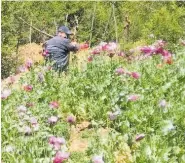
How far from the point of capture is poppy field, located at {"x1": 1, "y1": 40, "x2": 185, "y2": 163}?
4426 mm

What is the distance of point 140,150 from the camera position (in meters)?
4.62

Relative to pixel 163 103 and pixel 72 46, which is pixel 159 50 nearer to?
pixel 163 103

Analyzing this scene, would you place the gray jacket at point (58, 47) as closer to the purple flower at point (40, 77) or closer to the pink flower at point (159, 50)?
the purple flower at point (40, 77)

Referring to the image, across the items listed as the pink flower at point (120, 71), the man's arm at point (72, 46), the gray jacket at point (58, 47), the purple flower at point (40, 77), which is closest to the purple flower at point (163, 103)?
the pink flower at point (120, 71)

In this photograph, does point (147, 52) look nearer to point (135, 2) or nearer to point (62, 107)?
point (62, 107)

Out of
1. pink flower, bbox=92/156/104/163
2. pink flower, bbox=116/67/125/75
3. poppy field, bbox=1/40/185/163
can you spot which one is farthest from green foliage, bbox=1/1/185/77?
pink flower, bbox=92/156/104/163

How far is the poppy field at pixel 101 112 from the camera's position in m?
4.43

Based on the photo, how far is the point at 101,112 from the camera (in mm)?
5969

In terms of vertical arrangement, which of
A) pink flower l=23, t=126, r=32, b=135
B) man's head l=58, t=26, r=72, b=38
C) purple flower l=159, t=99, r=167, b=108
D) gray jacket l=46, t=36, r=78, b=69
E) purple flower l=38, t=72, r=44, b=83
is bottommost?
pink flower l=23, t=126, r=32, b=135

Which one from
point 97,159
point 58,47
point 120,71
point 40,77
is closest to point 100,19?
point 58,47

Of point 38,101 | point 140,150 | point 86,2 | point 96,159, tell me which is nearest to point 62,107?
point 38,101

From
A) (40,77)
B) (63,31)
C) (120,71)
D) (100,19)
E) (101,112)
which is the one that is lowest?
(101,112)

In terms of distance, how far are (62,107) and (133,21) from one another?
83.1 feet

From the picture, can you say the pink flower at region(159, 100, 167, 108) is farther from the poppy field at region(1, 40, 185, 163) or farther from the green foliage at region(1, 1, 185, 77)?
the green foliage at region(1, 1, 185, 77)
